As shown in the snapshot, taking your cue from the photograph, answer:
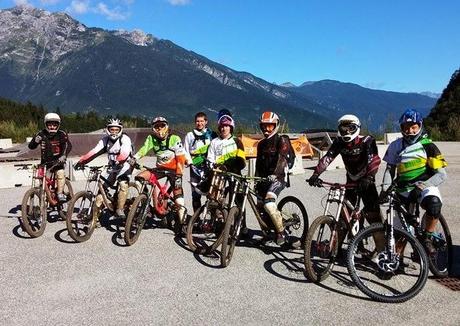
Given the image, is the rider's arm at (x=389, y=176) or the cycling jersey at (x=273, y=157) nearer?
the rider's arm at (x=389, y=176)

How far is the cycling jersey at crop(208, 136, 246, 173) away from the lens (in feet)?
23.9

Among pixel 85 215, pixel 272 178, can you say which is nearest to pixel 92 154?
pixel 85 215

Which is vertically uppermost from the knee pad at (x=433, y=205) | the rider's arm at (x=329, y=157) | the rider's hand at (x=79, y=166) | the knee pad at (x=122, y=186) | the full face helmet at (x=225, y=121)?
the full face helmet at (x=225, y=121)

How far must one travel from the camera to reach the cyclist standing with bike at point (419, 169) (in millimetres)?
5449

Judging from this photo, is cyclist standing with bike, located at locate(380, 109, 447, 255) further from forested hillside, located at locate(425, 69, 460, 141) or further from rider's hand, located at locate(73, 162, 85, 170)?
forested hillside, located at locate(425, 69, 460, 141)

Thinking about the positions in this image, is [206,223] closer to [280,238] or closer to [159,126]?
[280,238]

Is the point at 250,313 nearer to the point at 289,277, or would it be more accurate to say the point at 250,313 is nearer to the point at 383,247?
the point at 289,277

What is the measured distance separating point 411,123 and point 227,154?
268cm

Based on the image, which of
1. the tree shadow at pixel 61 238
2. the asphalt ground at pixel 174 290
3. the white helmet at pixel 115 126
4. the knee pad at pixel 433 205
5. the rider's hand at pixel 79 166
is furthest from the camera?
the white helmet at pixel 115 126

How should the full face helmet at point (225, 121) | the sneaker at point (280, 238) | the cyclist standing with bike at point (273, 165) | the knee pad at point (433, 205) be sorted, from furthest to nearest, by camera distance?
the full face helmet at point (225, 121) < the sneaker at point (280, 238) < the cyclist standing with bike at point (273, 165) < the knee pad at point (433, 205)

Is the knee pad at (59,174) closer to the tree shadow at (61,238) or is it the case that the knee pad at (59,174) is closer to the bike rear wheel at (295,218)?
the tree shadow at (61,238)

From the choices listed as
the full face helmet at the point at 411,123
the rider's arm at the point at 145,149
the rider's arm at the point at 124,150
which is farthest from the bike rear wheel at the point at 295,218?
the rider's arm at the point at 124,150

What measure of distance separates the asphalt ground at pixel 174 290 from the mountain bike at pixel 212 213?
0.82 ft

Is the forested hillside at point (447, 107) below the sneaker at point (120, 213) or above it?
above
